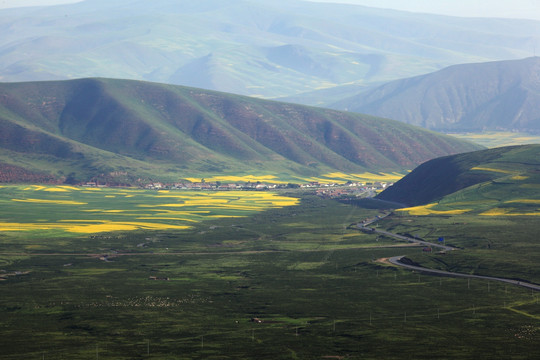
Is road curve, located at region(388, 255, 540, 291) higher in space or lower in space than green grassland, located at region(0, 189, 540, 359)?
higher

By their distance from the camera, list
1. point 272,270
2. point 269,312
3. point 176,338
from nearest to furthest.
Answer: point 176,338 < point 269,312 < point 272,270

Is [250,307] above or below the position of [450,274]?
below

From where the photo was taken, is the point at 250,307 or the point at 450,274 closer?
the point at 250,307

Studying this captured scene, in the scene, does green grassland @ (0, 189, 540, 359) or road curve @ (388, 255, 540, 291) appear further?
road curve @ (388, 255, 540, 291)

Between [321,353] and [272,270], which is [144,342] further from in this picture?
[272,270]

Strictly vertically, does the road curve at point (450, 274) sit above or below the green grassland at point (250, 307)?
above

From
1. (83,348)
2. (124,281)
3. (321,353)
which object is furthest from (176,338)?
(124,281)

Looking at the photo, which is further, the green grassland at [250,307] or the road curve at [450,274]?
the road curve at [450,274]

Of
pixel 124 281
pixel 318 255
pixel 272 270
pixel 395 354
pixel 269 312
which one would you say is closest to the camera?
pixel 395 354
